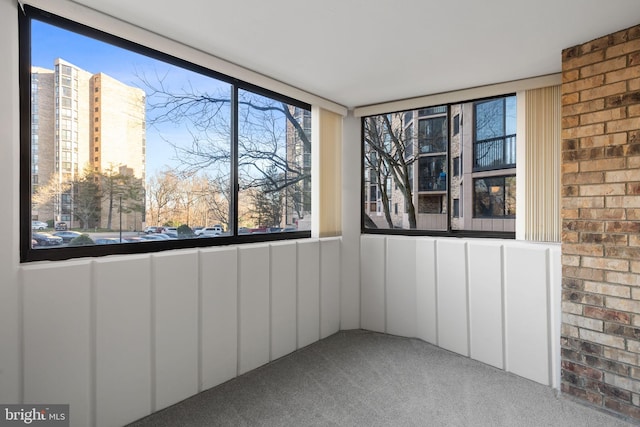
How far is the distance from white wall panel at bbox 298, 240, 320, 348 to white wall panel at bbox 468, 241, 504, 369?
1.51 m

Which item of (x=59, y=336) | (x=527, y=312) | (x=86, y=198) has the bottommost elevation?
(x=527, y=312)

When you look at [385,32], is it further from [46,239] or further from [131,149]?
[46,239]

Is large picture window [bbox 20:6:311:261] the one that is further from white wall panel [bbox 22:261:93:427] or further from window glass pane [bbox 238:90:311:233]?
white wall panel [bbox 22:261:93:427]

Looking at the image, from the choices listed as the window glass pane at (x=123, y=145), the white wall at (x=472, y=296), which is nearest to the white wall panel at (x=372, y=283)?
the white wall at (x=472, y=296)

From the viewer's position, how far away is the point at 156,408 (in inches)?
98.3

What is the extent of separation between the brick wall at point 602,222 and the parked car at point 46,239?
3433 mm

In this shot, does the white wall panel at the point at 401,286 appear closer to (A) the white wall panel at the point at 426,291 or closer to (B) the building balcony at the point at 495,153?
(A) the white wall panel at the point at 426,291

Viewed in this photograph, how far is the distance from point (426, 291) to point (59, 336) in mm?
3135

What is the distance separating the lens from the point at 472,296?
11.3 feet

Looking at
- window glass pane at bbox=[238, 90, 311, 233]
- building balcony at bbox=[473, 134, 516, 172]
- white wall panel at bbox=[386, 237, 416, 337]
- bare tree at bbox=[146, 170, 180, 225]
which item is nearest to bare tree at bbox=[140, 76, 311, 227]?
window glass pane at bbox=[238, 90, 311, 233]

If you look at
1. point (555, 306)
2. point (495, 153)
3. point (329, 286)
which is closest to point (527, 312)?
point (555, 306)

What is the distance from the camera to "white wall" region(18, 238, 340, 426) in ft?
6.68

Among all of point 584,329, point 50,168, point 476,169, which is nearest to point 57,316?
point 50,168

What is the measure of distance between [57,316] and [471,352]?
10.9 feet
